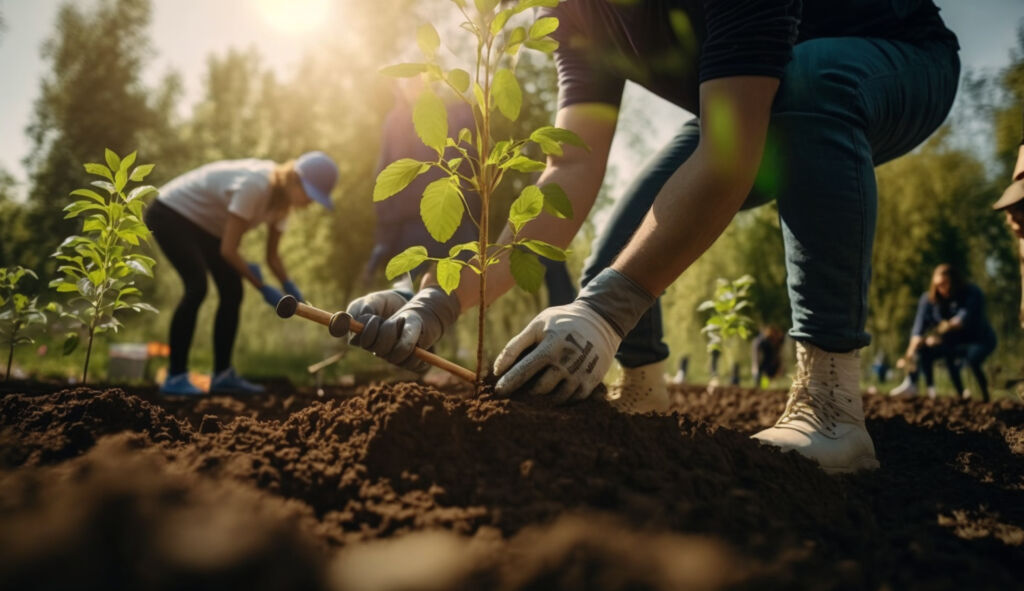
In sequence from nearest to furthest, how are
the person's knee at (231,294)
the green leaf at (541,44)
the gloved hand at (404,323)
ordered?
1. the green leaf at (541,44)
2. the gloved hand at (404,323)
3. the person's knee at (231,294)

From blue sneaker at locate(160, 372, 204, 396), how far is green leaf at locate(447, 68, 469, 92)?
4.35 m

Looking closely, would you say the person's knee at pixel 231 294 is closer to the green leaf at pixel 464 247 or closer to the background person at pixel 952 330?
the green leaf at pixel 464 247

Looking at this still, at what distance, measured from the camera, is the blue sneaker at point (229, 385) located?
5431mm

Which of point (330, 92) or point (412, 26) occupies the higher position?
point (412, 26)

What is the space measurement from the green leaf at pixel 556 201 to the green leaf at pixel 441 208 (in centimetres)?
22

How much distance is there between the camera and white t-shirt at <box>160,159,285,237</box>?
5062 mm

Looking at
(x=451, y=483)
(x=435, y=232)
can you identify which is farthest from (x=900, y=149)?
→ (x=451, y=483)

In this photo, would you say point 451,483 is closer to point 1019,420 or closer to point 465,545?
point 465,545

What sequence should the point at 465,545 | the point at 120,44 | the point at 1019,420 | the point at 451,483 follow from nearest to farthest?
the point at 465,545 → the point at 451,483 → the point at 1019,420 → the point at 120,44

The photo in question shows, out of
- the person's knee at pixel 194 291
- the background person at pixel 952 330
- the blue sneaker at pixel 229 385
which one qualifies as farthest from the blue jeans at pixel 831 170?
the background person at pixel 952 330

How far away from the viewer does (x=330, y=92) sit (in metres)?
14.7

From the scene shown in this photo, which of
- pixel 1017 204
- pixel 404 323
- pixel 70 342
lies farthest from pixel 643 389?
pixel 70 342

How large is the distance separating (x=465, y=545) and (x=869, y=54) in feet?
6.29

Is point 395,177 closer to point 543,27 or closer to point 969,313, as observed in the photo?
point 543,27
